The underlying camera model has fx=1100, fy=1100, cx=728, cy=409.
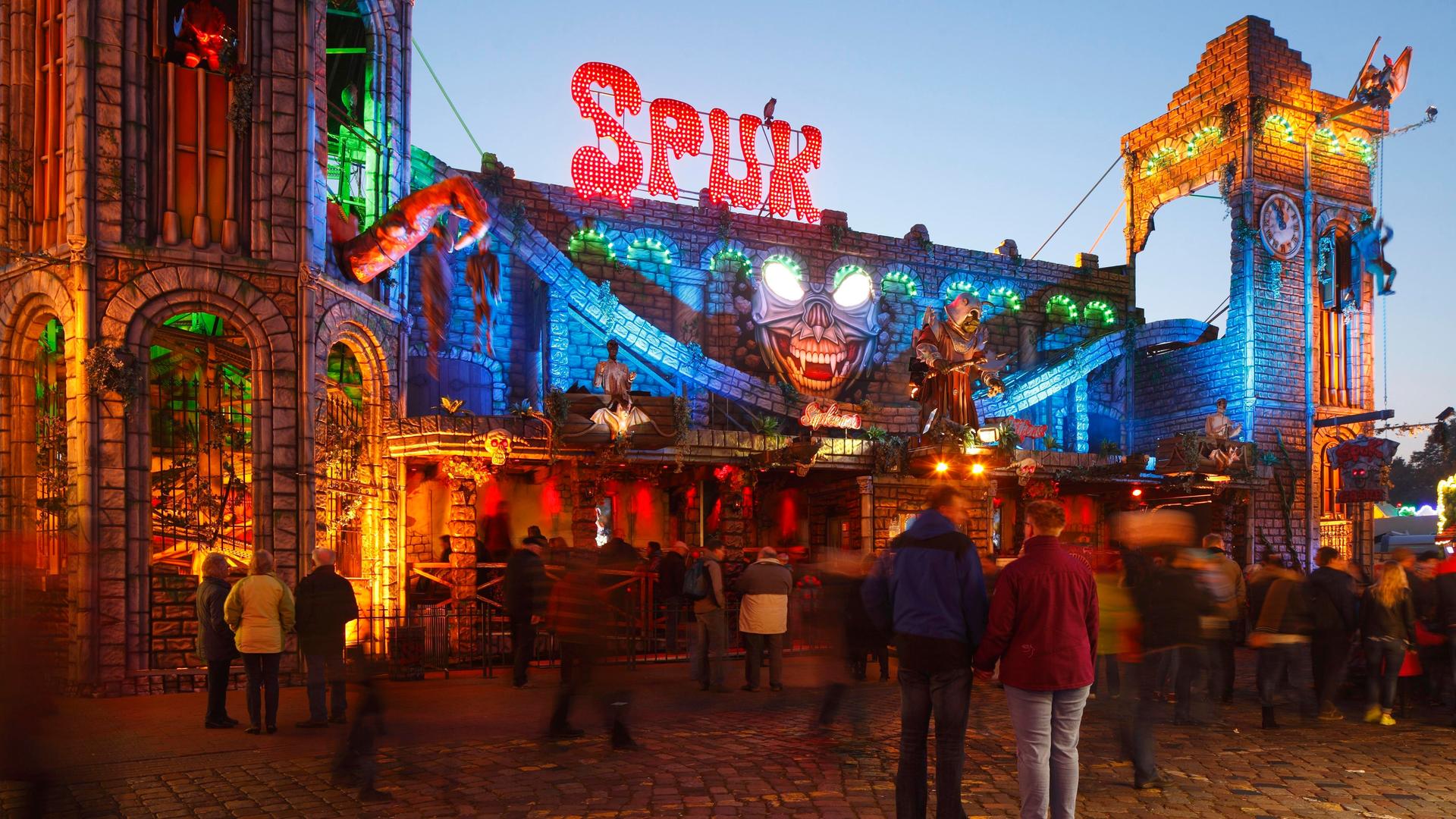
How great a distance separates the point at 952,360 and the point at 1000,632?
14.1 m

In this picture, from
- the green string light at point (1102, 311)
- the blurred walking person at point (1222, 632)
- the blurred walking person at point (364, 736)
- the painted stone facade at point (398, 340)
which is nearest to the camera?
the blurred walking person at point (364, 736)

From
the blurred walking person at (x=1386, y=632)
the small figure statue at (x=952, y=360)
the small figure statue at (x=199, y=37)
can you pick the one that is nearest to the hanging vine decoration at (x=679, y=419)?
the small figure statue at (x=952, y=360)

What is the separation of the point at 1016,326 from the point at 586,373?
1132 cm

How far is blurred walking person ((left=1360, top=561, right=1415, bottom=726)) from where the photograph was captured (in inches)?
401

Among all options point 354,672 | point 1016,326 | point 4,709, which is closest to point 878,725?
point 354,672

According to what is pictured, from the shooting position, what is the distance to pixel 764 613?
12.2 meters

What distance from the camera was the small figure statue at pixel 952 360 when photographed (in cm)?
1912

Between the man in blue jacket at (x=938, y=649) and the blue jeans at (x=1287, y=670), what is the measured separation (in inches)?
213

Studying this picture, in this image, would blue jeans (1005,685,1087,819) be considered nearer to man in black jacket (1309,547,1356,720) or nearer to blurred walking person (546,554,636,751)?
blurred walking person (546,554,636,751)

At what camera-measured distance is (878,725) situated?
9672 millimetres

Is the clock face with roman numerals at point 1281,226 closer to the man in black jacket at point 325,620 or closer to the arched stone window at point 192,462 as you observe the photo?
the arched stone window at point 192,462

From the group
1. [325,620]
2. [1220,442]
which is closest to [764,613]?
[325,620]

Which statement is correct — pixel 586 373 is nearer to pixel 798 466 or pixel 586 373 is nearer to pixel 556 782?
pixel 798 466

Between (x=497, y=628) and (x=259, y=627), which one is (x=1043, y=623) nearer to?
(x=259, y=627)
